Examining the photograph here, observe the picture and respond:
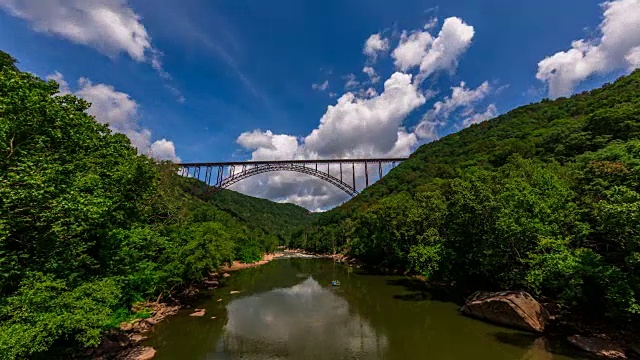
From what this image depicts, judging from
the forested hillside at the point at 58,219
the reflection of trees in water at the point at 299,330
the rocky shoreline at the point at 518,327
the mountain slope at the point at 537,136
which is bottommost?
the reflection of trees in water at the point at 299,330

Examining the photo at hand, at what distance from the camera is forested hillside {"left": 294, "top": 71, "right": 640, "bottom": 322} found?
36.1 feet

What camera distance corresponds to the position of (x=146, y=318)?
16.1 meters

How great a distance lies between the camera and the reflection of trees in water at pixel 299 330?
12.8 m

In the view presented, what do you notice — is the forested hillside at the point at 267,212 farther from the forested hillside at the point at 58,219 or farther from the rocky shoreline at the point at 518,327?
the forested hillside at the point at 58,219

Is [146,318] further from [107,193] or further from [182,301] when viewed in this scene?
[107,193]

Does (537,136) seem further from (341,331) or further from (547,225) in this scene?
(341,331)

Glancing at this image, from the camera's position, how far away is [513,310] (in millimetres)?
14188

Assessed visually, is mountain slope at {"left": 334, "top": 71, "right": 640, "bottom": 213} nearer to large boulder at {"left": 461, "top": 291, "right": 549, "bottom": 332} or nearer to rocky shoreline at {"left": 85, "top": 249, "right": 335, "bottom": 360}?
large boulder at {"left": 461, "top": 291, "right": 549, "bottom": 332}

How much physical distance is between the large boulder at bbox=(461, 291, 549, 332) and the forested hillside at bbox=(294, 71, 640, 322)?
2.59ft

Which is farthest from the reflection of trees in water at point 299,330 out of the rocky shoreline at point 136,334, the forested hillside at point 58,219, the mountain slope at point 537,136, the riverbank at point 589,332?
the mountain slope at point 537,136

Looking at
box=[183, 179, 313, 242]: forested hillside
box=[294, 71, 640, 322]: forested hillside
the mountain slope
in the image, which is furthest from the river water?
box=[183, 179, 313, 242]: forested hillside

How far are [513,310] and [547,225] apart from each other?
4.55 meters

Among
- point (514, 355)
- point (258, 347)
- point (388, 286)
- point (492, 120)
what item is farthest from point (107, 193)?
point (492, 120)

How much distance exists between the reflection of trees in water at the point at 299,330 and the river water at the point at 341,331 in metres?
0.05
